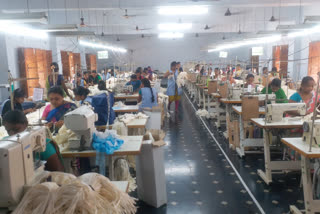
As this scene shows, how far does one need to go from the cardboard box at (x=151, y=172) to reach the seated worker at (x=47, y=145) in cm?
111

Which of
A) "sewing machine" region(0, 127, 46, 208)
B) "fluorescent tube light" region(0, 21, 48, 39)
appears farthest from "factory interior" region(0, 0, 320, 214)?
"fluorescent tube light" region(0, 21, 48, 39)

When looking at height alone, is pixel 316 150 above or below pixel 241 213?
above

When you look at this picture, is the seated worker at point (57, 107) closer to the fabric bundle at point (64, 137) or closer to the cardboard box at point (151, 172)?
the fabric bundle at point (64, 137)

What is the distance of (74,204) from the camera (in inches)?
56.3

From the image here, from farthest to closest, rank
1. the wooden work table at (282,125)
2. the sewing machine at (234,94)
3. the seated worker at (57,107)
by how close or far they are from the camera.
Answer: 1. the sewing machine at (234,94)
2. the wooden work table at (282,125)
3. the seated worker at (57,107)

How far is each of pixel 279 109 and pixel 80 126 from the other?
273 centimetres

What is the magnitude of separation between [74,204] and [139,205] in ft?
7.02

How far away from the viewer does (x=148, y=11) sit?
40.5ft

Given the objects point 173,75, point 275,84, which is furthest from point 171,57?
point 275,84

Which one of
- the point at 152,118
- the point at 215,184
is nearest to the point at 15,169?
the point at 215,184

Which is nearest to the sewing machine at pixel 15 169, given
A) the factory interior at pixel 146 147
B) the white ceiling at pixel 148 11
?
the factory interior at pixel 146 147

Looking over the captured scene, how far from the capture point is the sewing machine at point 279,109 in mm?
4023

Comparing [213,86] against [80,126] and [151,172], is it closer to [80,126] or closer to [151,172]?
[151,172]

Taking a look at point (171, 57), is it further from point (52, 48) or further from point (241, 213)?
point (241, 213)
